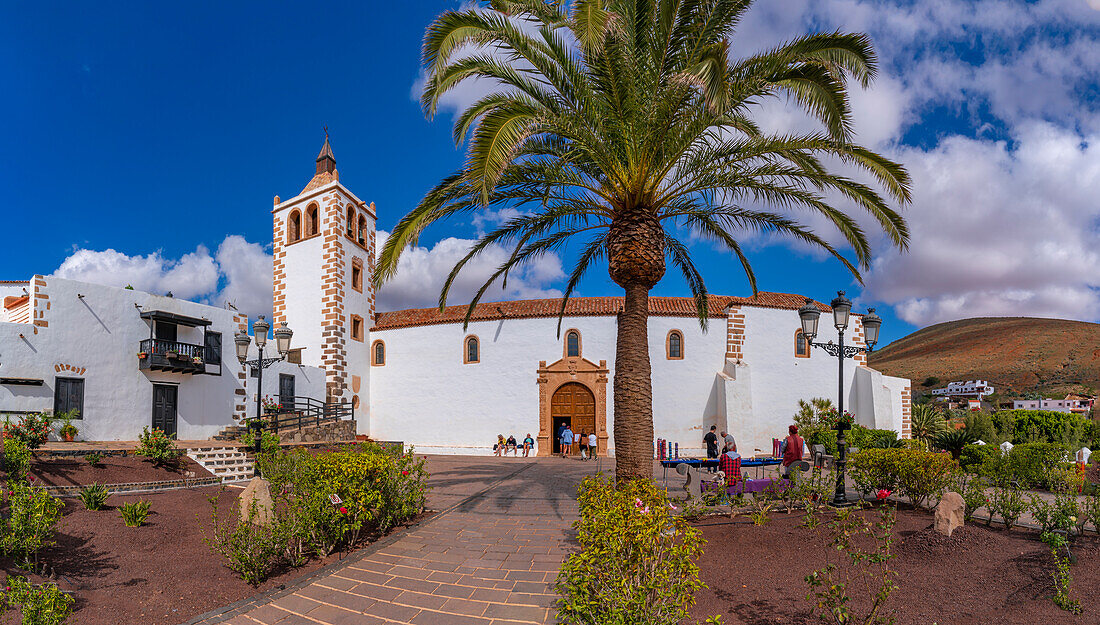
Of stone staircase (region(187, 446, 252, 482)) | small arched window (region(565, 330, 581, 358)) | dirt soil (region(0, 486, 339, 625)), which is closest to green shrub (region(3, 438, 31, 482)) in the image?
dirt soil (region(0, 486, 339, 625))

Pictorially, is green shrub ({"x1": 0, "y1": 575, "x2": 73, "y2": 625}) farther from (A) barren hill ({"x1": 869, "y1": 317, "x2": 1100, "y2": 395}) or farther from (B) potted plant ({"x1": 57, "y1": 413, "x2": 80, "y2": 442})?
(A) barren hill ({"x1": 869, "y1": 317, "x2": 1100, "y2": 395})

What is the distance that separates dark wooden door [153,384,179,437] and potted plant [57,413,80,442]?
7.61 ft

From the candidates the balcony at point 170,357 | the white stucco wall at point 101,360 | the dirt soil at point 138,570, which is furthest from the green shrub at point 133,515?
the balcony at point 170,357

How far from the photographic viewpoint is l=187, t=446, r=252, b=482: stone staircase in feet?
39.7

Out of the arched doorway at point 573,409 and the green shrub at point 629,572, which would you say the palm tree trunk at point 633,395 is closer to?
the green shrub at point 629,572

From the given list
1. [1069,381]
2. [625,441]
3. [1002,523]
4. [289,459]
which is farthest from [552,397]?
[1069,381]

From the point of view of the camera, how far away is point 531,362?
21.7 m

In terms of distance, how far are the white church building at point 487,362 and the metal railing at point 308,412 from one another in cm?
45

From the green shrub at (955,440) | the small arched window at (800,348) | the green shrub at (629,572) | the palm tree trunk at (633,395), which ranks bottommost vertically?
the green shrub at (955,440)

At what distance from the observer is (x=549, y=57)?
739cm

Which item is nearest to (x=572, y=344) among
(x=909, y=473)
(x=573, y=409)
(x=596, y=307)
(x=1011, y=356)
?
(x=596, y=307)

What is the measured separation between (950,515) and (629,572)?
4441 millimetres

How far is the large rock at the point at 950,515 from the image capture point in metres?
5.66

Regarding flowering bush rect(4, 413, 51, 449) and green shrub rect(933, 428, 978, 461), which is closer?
flowering bush rect(4, 413, 51, 449)
